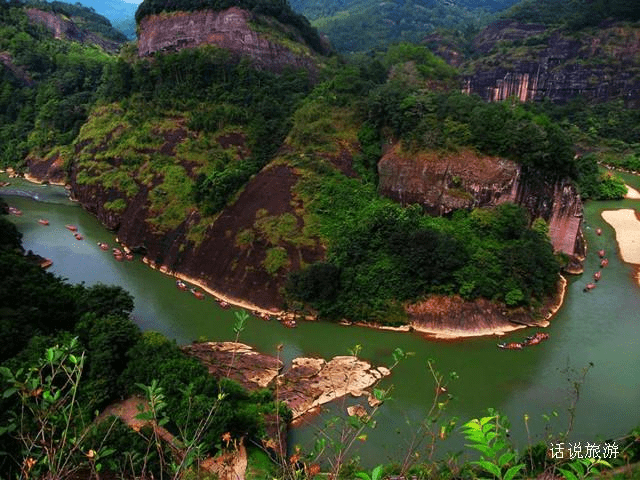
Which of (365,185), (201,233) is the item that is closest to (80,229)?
(201,233)

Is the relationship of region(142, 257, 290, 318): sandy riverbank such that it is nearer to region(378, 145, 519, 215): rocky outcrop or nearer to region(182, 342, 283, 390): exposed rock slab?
region(182, 342, 283, 390): exposed rock slab

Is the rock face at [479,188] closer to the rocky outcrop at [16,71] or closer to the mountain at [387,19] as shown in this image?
the rocky outcrop at [16,71]

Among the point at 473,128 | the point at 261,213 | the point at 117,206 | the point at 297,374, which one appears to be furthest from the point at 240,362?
the point at 117,206

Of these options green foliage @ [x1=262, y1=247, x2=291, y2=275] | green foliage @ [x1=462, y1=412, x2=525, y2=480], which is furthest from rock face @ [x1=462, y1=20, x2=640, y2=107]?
green foliage @ [x1=462, y1=412, x2=525, y2=480]

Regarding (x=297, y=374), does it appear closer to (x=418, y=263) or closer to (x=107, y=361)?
(x=107, y=361)

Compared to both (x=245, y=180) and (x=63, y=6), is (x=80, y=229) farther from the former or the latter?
(x=63, y=6)

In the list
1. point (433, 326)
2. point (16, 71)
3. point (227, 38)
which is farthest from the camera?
point (16, 71)
